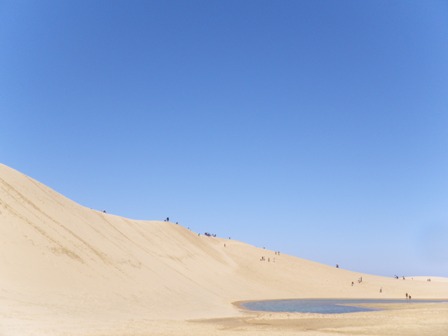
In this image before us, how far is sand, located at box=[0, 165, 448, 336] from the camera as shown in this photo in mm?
20547

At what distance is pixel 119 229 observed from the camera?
47500 millimetres

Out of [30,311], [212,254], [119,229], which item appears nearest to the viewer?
[30,311]

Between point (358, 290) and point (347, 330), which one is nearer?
point (347, 330)

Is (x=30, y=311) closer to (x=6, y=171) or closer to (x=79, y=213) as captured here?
(x=6, y=171)

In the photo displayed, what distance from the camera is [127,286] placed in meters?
31.2

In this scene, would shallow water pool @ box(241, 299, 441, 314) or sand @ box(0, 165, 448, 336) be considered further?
shallow water pool @ box(241, 299, 441, 314)

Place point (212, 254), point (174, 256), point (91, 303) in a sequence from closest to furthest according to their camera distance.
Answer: point (91, 303) < point (174, 256) < point (212, 254)

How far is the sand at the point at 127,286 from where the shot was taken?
20.5m

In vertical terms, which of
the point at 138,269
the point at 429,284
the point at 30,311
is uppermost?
the point at 429,284

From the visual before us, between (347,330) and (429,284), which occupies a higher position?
(429,284)

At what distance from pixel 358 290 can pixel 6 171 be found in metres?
43.0

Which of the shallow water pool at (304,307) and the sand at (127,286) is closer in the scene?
the sand at (127,286)

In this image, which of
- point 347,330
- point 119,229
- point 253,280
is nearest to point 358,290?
point 253,280

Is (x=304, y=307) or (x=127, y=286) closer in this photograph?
(x=127, y=286)
